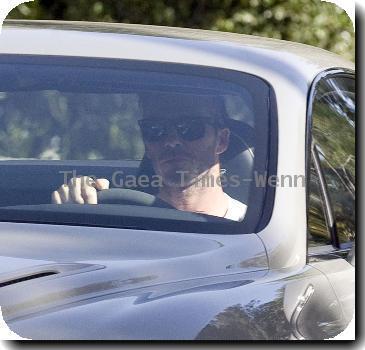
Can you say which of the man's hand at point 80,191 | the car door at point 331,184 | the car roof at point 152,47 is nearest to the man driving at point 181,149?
the man's hand at point 80,191

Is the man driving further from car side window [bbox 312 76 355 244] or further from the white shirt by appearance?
car side window [bbox 312 76 355 244]

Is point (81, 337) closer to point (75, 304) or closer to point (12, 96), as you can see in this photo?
point (75, 304)

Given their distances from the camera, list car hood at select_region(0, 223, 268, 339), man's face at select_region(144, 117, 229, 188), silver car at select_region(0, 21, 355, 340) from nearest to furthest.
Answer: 1. car hood at select_region(0, 223, 268, 339)
2. silver car at select_region(0, 21, 355, 340)
3. man's face at select_region(144, 117, 229, 188)

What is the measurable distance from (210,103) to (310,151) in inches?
11.0

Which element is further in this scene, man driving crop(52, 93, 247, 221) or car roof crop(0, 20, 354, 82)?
car roof crop(0, 20, 354, 82)

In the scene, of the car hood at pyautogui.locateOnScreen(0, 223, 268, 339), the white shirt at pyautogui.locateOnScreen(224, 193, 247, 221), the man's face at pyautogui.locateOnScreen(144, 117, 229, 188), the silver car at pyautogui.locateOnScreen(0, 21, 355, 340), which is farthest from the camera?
the man's face at pyautogui.locateOnScreen(144, 117, 229, 188)

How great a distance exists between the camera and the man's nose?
2.66 metres

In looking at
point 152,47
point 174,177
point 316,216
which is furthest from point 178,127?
point 316,216

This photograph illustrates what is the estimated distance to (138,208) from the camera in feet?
8.36

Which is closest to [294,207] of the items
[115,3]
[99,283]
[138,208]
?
[138,208]

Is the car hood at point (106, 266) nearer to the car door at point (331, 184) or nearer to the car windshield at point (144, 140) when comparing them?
the car windshield at point (144, 140)

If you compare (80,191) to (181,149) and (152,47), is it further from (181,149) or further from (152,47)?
(152,47)

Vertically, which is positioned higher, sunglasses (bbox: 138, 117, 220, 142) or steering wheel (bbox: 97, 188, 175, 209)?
sunglasses (bbox: 138, 117, 220, 142)

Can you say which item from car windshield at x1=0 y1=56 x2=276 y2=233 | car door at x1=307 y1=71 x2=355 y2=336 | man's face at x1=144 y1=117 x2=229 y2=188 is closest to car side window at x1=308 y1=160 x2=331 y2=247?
car door at x1=307 y1=71 x2=355 y2=336
